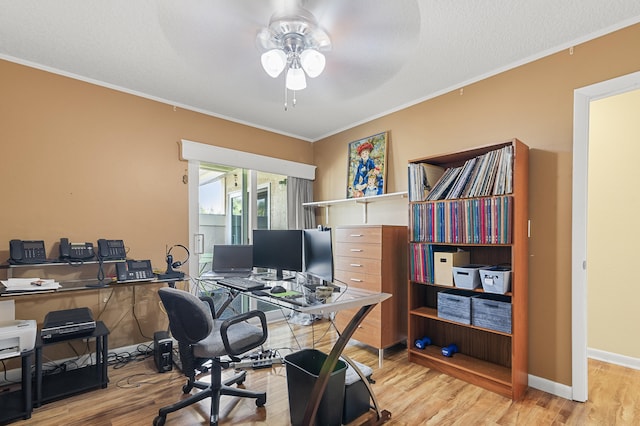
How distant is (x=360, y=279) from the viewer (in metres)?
3.07

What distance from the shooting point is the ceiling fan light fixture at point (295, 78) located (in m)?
1.89

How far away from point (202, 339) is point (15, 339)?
130 centimetres

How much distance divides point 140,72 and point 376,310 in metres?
2.99

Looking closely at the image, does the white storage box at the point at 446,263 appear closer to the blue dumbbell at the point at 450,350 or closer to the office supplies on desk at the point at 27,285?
the blue dumbbell at the point at 450,350

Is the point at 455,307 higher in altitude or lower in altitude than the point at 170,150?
lower

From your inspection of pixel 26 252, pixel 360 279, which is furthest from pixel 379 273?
pixel 26 252

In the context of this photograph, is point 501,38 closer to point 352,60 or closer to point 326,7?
point 352,60

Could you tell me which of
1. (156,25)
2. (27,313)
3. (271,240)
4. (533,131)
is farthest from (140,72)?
(533,131)

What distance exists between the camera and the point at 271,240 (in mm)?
2914

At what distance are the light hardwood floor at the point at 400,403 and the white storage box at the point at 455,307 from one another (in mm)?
503

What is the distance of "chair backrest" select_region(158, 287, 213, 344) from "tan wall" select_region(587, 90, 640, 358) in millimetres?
3485

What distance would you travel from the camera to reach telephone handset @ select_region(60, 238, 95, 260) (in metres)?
2.56

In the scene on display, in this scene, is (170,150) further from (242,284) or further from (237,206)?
(242,284)

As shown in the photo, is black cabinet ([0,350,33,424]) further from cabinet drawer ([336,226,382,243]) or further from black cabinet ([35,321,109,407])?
cabinet drawer ([336,226,382,243])
